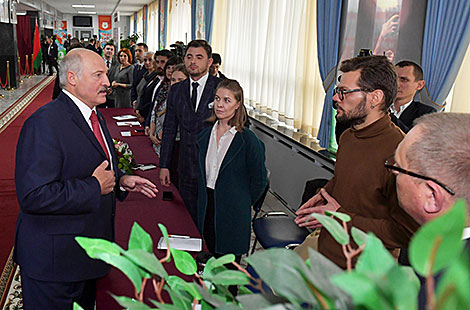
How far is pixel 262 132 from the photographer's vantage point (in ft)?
22.0

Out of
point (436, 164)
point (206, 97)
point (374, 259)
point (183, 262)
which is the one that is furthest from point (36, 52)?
point (374, 259)

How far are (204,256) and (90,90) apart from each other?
100 cm

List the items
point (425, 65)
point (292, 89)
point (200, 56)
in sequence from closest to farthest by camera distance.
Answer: point (425, 65) < point (200, 56) < point (292, 89)

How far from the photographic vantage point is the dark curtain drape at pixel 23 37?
19.8 metres

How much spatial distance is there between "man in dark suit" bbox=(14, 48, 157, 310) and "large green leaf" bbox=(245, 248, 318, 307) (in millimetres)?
1593

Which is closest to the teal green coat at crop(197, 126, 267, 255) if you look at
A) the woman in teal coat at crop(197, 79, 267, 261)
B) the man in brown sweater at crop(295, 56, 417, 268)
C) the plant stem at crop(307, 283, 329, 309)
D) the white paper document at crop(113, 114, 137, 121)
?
the woman in teal coat at crop(197, 79, 267, 261)

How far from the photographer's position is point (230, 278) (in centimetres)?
64

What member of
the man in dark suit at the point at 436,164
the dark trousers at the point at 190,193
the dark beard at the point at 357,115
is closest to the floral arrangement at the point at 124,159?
Result: the dark trousers at the point at 190,193

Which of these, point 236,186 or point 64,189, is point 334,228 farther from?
point 236,186

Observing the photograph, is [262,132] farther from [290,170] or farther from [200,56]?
[200,56]

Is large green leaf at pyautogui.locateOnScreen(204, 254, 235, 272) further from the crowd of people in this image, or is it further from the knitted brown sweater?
the knitted brown sweater

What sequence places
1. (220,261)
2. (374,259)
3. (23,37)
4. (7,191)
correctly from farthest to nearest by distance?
(23,37)
(7,191)
(220,261)
(374,259)

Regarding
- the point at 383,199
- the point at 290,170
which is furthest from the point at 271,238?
the point at 290,170

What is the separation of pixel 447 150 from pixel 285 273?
0.74m
